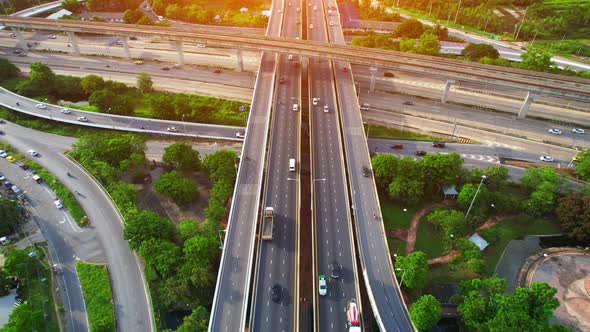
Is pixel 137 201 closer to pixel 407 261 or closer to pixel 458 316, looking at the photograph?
pixel 407 261

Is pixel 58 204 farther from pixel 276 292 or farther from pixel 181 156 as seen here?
pixel 276 292

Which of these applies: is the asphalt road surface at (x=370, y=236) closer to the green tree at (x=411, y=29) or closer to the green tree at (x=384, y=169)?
the green tree at (x=384, y=169)

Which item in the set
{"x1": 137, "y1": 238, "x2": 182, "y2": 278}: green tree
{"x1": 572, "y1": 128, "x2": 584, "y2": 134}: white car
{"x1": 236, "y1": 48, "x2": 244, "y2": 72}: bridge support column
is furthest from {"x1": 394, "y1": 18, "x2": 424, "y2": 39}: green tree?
{"x1": 137, "y1": 238, "x2": 182, "y2": 278}: green tree

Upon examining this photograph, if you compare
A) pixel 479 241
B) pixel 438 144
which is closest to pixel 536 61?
pixel 438 144

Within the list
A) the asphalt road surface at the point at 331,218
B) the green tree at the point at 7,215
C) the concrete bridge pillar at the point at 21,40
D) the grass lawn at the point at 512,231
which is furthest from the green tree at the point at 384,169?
the concrete bridge pillar at the point at 21,40

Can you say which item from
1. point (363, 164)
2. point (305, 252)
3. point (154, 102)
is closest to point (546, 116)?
point (363, 164)
